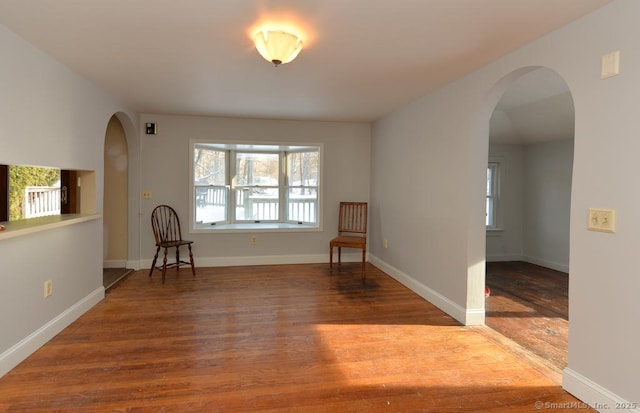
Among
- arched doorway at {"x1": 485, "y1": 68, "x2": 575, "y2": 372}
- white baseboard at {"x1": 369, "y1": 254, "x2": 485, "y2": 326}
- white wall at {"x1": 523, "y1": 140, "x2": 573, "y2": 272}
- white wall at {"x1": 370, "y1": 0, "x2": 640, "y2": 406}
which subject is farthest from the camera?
white wall at {"x1": 523, "y1": 140, "x2": 573, "y2": 272}

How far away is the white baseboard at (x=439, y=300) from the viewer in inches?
120

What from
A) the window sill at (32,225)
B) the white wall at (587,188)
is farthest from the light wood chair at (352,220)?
the window sill at (32,225)

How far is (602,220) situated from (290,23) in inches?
84.5

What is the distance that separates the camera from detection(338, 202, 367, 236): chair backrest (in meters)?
5.29

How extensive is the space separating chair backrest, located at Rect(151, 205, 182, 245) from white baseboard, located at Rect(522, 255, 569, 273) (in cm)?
560

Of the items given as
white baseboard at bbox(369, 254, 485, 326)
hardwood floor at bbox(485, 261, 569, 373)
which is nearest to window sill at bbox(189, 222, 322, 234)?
white baseboard at bbox(369, 254, 485, 326)

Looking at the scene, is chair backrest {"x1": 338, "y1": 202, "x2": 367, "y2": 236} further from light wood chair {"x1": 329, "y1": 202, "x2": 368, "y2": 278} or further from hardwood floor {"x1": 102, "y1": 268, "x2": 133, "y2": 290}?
hardwood floor {"x1": 102, "y1": 268, "x2": 133, "y2": 290}

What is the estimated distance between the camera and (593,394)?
1.94 m

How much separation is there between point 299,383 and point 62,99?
294cm

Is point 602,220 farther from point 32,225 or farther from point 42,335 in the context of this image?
point 42,335

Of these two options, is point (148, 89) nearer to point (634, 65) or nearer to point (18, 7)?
point (18, 7)

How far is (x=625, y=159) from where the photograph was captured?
1.79m

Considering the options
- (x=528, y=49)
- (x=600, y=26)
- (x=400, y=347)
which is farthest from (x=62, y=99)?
(x=600, y=26)

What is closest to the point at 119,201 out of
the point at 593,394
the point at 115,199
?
the point at 115,199
